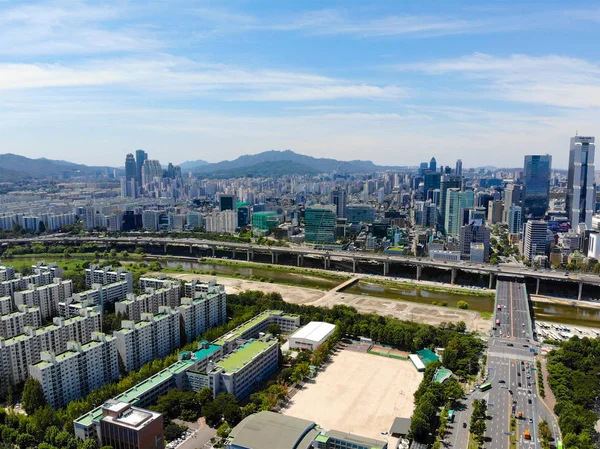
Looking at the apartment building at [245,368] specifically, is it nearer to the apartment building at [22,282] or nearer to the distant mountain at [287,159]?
the apartment building at [22,282]

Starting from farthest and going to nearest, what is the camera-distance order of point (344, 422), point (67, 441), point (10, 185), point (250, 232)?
point (10, 185) < point (250, 232) < point (344, 422) < point (67, 441)

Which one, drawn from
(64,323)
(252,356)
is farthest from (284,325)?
(64,323)

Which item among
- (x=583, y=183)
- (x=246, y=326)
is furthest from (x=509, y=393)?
(x=583, y=183)

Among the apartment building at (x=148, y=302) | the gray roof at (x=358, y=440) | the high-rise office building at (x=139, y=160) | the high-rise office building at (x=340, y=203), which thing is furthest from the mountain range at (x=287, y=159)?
the gray roof at (x=358, y=440)

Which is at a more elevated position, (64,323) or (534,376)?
(64,323)

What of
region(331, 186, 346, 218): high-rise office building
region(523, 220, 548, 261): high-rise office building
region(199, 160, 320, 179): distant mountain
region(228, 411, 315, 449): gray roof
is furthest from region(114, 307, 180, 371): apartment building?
region(199, 160, 320, 179): distant mountain

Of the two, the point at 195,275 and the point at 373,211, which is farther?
the point at 373,211

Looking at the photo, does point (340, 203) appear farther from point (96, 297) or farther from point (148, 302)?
point (148, 302)

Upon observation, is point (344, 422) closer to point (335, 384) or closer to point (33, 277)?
point (335, 384)
